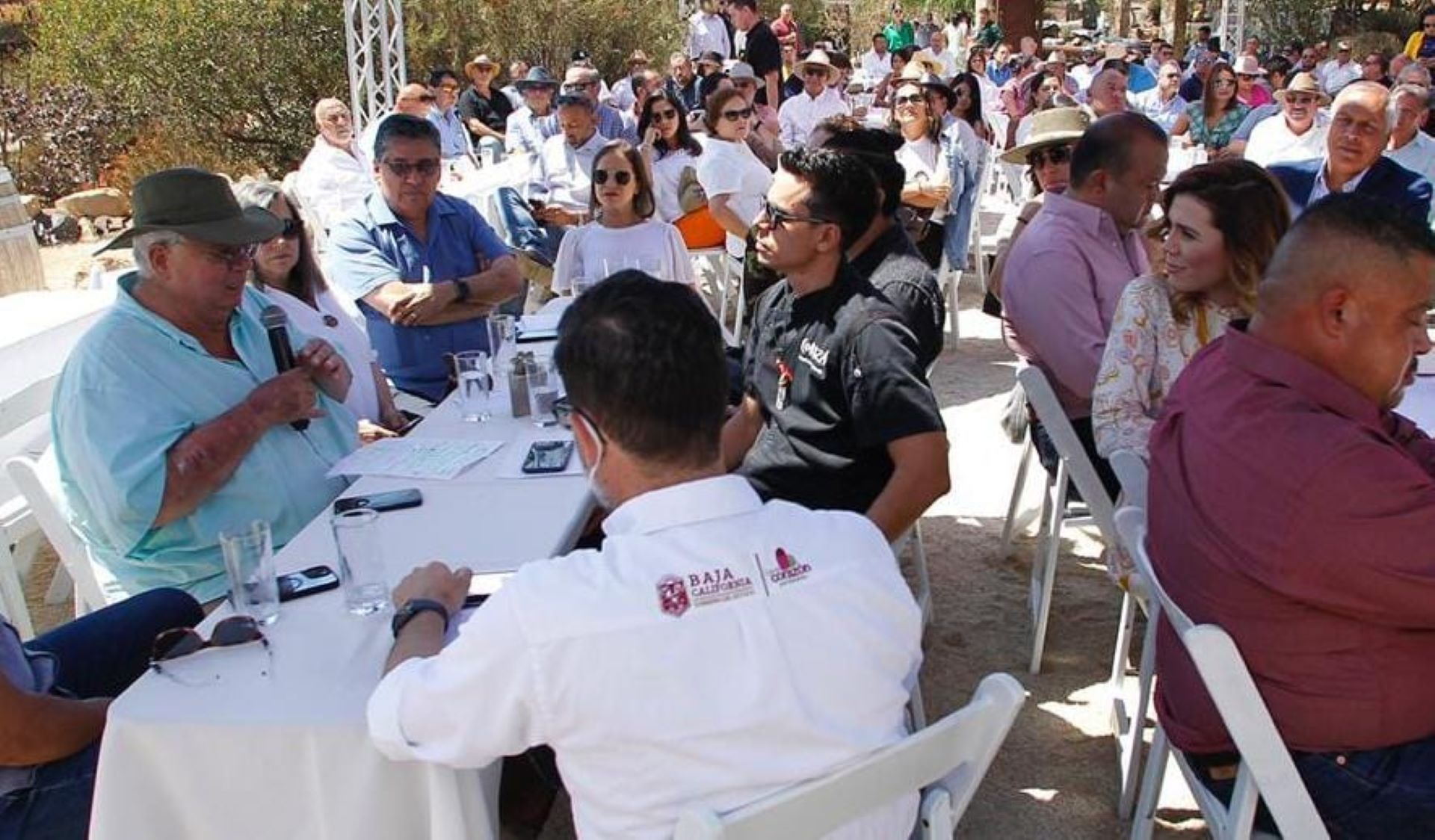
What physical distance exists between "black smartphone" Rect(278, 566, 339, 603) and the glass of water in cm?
108

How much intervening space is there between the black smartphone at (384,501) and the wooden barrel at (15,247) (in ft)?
16.4

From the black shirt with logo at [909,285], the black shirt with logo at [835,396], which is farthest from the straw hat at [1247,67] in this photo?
the black shirt with logo at [835,396]

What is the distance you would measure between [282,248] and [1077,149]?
250cm

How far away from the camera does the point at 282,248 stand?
3.79m

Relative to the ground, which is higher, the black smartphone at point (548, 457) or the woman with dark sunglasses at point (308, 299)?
the woman with dark sunglasses at point (308, 299)

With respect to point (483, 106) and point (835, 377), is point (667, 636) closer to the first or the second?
point (835, 377)

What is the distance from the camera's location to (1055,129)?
16.4ft

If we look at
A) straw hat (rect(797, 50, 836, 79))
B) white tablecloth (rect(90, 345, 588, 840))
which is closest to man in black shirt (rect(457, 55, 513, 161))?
straw hat (rect(797, 50, 836, 79))

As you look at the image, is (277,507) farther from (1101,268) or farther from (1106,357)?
(1101,268)

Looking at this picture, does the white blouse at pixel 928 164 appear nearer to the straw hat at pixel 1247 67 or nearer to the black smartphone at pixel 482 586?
the black smartphone at pixel 482 586

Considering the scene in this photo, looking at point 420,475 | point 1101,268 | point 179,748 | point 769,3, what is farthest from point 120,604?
point 769,3

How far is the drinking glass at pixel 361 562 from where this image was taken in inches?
80.1

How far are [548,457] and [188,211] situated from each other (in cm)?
100

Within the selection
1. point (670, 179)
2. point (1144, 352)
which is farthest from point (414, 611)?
point (670, 179)
